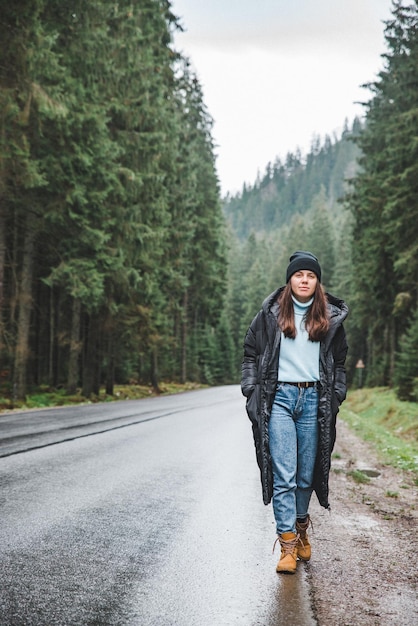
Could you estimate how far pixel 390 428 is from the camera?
16641 mm

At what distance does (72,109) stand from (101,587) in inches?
Answer: 624

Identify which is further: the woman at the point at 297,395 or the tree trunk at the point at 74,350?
the tree trunk at the point at 74,350

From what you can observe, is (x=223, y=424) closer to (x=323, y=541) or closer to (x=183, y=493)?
(x=183, y=493)

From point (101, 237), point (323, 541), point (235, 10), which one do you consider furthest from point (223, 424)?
point (235, 10)

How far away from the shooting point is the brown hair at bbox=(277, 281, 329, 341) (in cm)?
413

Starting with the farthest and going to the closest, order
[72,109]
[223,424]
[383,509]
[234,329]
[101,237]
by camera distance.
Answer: [234,329], [101,237], [72,109], [223,424], [383,509]

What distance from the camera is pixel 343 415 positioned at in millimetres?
21281

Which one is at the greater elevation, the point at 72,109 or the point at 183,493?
the point at 72,109

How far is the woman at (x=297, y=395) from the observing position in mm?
4074

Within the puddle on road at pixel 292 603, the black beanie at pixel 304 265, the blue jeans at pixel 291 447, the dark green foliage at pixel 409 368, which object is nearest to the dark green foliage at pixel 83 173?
the dark green foliage at pixel 409 368

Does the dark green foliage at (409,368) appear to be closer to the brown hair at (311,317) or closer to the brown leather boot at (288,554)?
the brown hair at (311,317)

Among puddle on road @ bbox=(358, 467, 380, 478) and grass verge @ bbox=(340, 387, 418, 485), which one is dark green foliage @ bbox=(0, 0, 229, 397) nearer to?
grass verge @ bbox=(340, 387, 418, 485)

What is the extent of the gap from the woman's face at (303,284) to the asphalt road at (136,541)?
1869mm

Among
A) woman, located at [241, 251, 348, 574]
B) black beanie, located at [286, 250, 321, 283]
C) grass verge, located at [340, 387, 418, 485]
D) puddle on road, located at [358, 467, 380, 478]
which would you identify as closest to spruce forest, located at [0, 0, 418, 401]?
grass verge, located at [340, 387, 418, 485]
